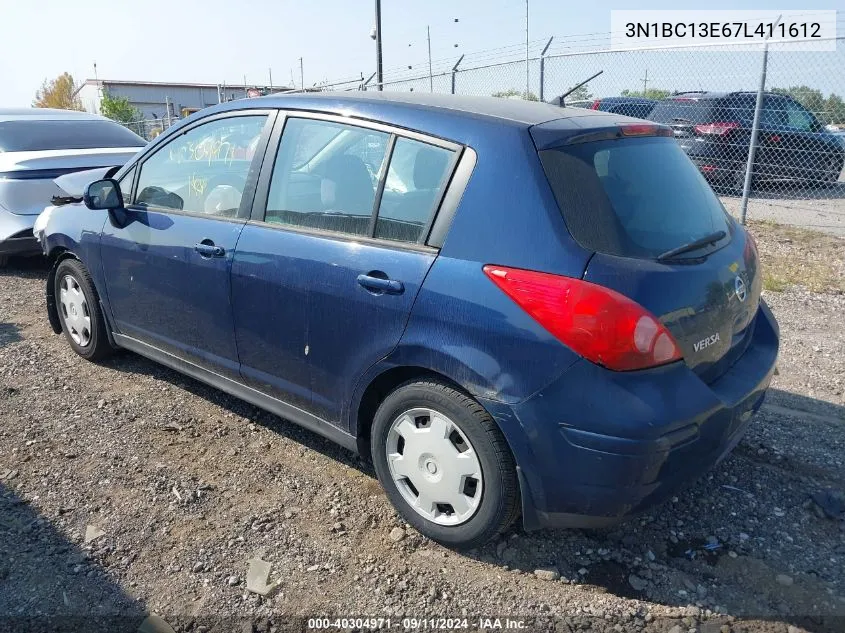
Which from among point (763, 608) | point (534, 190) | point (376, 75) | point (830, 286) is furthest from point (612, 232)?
point (376, 75)

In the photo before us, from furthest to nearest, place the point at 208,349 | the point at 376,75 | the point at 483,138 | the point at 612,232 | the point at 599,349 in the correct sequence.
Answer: the point at 376,75 < the point at 208,349 < the point at 483,138 < the point at 612,232 < the point at 599,349

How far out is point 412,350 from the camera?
8.62 ft

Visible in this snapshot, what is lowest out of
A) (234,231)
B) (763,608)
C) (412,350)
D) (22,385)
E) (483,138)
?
(763,608)

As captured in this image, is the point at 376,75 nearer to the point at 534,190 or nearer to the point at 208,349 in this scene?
the point at 208,349

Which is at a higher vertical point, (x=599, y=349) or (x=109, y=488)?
(x=599, y=349)

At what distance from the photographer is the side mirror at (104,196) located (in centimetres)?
388

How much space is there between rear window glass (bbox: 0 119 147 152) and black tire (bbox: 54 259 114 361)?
3.19 meters

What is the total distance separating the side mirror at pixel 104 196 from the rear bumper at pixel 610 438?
8.63 feet

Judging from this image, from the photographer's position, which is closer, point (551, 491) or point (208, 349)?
point (551, 491)

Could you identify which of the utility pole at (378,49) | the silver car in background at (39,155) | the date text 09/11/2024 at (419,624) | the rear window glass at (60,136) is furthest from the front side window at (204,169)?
the utility pole at (378,49)

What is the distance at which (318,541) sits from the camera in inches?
112

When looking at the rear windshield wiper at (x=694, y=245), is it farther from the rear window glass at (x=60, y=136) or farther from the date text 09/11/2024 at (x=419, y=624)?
the rear window glass at (x=60, y=136)

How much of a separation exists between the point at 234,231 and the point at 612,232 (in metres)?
1.80

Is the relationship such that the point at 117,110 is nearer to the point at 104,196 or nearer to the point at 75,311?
the point at 75,311
